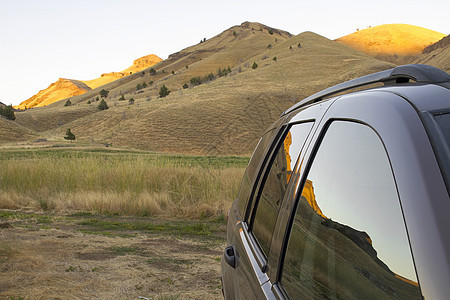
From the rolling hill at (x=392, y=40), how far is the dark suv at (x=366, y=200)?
136m

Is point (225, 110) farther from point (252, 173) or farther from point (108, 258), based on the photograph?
point (252, 173)

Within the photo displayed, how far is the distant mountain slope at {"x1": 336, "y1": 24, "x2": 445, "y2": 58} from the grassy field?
133 metres

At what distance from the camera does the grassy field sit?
10266 mm

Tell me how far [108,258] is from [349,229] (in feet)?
17.9

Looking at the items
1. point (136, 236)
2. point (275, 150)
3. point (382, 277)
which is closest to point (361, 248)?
point (382, 277)

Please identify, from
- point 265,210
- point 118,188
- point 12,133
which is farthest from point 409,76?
point 12,133

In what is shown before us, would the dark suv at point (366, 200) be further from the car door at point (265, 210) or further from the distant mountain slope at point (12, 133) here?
the distant mountain slope at point (12, 133)

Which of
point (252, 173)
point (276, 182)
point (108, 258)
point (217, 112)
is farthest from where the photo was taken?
point (217, 112)

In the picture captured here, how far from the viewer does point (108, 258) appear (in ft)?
20.2

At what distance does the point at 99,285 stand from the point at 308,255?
4.05m

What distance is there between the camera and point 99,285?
16.2 ft

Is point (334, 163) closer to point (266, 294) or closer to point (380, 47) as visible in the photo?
point (266, 294)

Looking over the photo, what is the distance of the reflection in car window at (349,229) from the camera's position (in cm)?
94

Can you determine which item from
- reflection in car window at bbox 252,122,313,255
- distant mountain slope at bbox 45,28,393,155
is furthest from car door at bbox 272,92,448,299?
distant mountain slope at bbox 45,28,393,155
